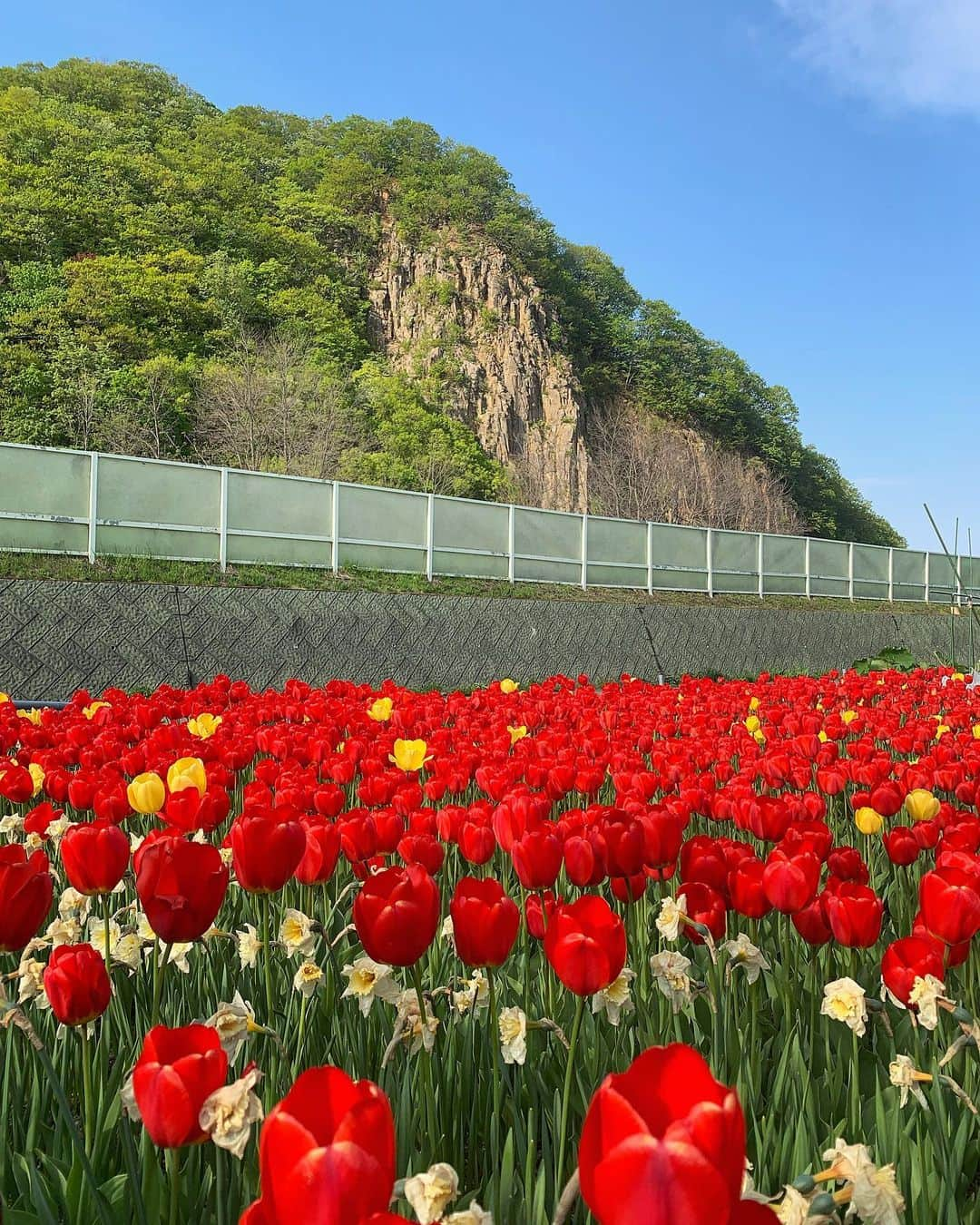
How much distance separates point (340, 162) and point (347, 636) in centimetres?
6059

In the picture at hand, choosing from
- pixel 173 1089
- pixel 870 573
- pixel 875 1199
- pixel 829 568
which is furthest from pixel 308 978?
pixel 870 573

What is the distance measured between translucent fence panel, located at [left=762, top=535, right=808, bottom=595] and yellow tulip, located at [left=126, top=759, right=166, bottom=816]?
21404 mm

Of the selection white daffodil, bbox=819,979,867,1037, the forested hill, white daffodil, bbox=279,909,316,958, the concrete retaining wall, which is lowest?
white daffodil, bbox=819,979,867,1037

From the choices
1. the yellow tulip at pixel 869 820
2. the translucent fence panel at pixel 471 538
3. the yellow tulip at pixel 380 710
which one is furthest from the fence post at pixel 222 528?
the yellow tulip at pixel 869 820

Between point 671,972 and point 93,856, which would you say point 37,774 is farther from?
point 671,972

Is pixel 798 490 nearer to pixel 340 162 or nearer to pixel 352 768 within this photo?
pixel 340 162

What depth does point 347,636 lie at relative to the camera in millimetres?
12398

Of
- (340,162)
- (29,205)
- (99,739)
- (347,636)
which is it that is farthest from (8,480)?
(340,162)

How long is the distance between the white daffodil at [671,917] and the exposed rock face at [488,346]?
50412 millimetres

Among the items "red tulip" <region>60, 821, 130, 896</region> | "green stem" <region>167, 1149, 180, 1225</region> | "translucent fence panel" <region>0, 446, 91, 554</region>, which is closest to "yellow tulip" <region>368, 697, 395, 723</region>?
"red tulip" <region>60, 821, 130, 896</region>

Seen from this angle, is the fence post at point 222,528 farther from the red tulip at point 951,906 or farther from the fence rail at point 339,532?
the red tulip at point 951,906

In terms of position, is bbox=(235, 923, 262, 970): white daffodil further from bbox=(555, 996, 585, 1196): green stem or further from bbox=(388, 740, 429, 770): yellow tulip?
bbox=(388, 740, 429, 770): yellow tulip

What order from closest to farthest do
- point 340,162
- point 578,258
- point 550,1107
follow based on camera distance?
point 550,1107
point 340,162
point 578,258

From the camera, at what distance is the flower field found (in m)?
0.62
